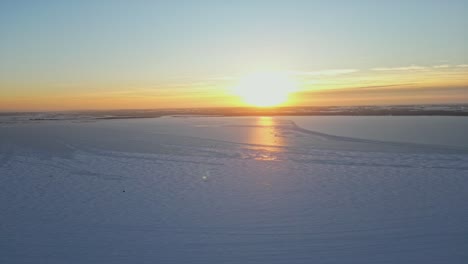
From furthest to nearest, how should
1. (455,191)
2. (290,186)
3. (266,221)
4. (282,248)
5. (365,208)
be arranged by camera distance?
(290,186), (455,191), (365,208), (266,221), (282,248)

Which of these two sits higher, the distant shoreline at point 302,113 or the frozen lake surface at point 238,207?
the distant shoreline at point 302,113

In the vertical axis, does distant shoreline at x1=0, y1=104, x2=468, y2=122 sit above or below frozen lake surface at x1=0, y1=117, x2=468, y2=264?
above

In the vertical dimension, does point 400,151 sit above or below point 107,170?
above

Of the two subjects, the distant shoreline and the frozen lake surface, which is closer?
the frozen lake surface

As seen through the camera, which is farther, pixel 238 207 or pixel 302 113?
pixel 302 113

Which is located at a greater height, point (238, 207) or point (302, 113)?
point (302, 113)

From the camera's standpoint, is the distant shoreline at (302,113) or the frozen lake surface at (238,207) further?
the distant shoreline at (302,113)

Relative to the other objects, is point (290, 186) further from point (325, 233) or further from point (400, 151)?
point (400, 151)

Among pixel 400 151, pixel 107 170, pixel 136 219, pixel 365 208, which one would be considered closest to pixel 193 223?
pixel 136 219
